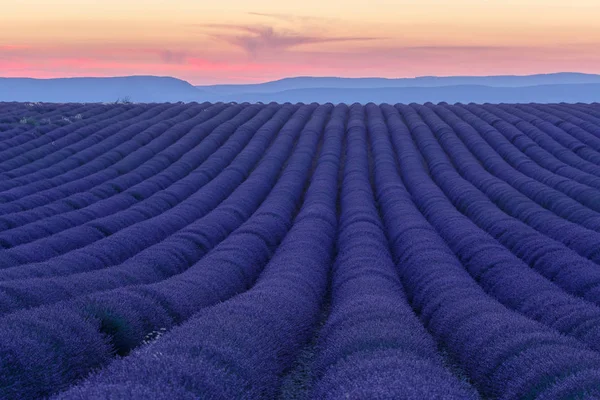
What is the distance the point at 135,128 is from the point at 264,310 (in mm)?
31352

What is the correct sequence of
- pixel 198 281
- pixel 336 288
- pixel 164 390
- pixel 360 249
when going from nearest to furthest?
pixel 164 390
pixel 198 281
pixel 336 288
pixel 360 249

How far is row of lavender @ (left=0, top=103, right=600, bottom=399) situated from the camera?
22.1 ft

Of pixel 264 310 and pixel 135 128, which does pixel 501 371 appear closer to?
pixel 264 310

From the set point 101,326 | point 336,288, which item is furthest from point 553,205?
point 101,326

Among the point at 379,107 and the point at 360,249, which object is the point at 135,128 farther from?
the point at 360,249

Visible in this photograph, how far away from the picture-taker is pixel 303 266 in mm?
12961

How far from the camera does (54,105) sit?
51.4m

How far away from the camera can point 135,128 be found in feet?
127

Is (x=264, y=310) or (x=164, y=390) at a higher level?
(x=164, y=390)

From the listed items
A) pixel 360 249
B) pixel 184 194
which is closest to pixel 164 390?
pixel 360 249

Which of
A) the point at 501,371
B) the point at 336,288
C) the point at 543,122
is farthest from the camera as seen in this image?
the point at 543,122

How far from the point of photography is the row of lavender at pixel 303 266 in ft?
22.1

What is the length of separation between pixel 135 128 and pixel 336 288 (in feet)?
92.9

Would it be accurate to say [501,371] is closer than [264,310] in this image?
Yes
